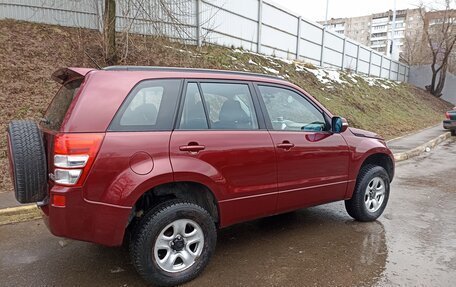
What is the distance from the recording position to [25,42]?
28.8 ft

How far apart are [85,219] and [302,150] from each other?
7.35 ft

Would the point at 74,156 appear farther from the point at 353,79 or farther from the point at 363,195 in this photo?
the point at 353,79

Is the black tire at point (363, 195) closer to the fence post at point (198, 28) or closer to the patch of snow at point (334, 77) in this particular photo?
the fence post at point (198, 28)

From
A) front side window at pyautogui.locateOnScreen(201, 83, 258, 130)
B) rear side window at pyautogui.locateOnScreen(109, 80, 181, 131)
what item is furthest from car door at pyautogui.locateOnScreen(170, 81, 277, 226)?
rear side window at pyautogui.locateOnScreen(109, 80, 181, 131)

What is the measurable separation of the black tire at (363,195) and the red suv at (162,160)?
0.88 metres

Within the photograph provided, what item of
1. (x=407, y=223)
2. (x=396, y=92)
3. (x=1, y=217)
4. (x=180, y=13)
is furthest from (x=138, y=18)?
(x=396, y=92)

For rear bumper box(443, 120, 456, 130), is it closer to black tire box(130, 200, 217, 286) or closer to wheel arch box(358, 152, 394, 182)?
wheel arch box(358, 152, 394, 182)

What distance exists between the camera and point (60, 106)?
3.27m

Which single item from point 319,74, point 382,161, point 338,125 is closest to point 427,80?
point 319,74

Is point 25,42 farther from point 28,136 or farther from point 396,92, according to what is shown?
point 396,92

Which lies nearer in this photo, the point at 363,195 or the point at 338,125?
the point at 338,125

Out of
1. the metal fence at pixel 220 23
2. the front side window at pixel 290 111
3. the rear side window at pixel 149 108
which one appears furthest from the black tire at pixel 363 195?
the metal fence at pixel 220 23

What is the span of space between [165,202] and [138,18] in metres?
8.18

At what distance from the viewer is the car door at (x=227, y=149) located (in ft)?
10.4
